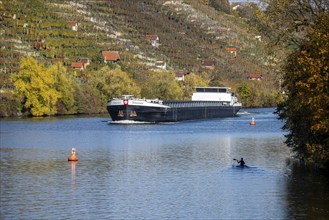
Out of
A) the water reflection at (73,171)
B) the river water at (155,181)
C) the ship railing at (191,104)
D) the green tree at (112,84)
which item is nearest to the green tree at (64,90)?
the green tree at (112,84)

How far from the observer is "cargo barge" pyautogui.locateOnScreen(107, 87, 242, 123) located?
14588 cm

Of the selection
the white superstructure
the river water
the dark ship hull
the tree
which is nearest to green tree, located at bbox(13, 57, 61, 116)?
the dark ship hull

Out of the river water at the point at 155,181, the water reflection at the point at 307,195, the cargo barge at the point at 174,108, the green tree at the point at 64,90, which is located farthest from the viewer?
the green tree at the point at 64,90

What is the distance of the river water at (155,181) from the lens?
156 ft

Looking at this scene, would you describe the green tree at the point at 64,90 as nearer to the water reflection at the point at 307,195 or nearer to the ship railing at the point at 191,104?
the ship railing at the point at 191,104

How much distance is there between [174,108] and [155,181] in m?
96.2

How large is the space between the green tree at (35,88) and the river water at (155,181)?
186 feet

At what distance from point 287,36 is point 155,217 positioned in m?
22.7

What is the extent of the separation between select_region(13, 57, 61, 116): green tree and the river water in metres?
56.6

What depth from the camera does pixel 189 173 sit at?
65.7m

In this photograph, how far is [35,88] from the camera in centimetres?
16100

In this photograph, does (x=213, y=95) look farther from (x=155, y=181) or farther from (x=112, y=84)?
(x=155, y=181)

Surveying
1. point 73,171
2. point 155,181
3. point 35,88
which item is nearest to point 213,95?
point 35,88

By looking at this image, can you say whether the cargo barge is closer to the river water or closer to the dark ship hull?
the dark ship hull
